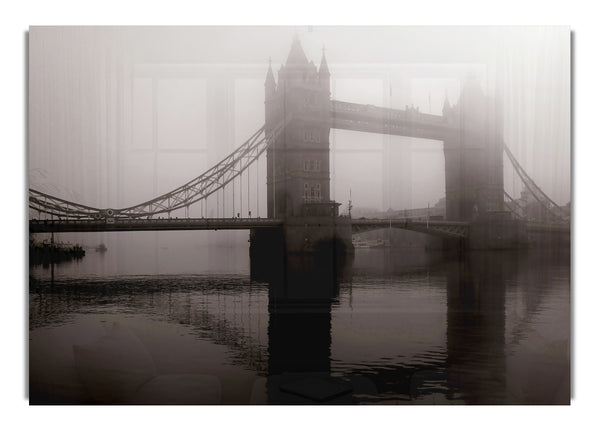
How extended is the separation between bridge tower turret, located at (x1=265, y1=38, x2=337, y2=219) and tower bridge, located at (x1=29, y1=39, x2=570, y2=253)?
16mm

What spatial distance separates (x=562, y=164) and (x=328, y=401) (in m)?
4.51

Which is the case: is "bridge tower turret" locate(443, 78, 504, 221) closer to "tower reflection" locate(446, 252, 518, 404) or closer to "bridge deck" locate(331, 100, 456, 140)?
"bridge deck" locate(331, 100, 456, 140)

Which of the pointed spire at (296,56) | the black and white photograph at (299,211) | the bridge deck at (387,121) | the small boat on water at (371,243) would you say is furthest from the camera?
the small boat on water at (371,243)

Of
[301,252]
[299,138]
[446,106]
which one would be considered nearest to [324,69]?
[299,138]

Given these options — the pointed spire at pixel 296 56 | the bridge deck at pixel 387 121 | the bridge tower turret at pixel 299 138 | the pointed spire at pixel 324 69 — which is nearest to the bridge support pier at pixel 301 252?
the bridge tower turret at pixel 299 138

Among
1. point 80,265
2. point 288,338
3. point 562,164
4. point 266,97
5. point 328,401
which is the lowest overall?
point 328,401

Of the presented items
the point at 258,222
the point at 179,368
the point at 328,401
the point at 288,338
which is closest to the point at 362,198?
the point at 258,222

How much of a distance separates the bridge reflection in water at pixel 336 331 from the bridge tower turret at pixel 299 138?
97cm

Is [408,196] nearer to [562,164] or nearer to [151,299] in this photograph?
[562,164]

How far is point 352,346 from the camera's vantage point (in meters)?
7.78

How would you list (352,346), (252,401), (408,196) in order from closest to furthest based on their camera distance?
(252,401) < (352,346) < (408,196)

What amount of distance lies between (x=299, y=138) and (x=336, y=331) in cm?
290

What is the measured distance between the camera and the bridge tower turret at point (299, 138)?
7801 millimetres

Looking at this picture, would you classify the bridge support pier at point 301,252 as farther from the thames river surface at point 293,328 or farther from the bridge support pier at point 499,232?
the bridge support pier at point 499,232
